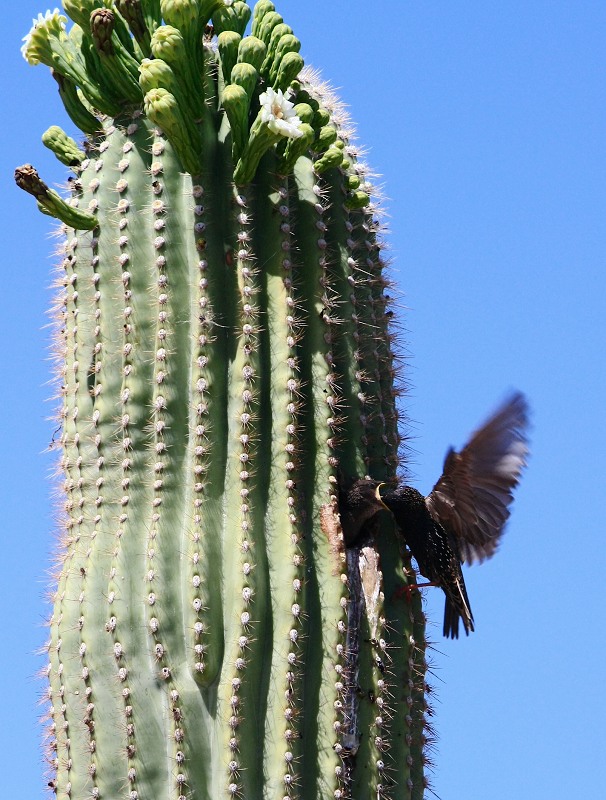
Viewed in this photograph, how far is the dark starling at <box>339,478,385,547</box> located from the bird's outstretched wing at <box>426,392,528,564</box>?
28 cm

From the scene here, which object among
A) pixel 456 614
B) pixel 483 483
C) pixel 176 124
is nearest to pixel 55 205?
pixel 176 124

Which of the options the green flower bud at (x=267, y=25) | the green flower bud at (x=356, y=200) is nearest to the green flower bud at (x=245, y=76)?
the green flower bud at (x=267, y=25)

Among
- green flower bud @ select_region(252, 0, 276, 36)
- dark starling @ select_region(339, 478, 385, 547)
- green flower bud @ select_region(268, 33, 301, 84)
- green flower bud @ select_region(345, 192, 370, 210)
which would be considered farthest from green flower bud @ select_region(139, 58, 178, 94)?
dark starling @ select_region(339, 478, 385, 547)

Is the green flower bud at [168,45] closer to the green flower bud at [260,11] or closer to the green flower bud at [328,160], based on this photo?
the green flower bud at [260,11]

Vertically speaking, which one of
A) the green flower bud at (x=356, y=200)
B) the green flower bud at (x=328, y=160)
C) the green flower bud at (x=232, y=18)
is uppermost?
the green flower bud at (x=232, y=18)

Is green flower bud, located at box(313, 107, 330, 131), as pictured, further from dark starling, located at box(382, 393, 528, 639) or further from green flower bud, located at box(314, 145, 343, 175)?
dark starling, located at box(382, 393, 528, 639)

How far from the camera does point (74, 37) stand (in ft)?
16.5

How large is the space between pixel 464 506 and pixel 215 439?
995 mm

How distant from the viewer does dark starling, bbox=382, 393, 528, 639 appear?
4613mm

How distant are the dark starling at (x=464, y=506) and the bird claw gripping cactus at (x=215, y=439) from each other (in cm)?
13

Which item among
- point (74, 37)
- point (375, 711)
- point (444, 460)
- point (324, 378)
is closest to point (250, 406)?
point (324, 378)

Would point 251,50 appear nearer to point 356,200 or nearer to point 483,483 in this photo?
point 356,200

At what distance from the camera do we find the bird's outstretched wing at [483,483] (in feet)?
15.0

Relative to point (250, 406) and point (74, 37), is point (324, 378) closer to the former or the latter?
point (250, 406)
